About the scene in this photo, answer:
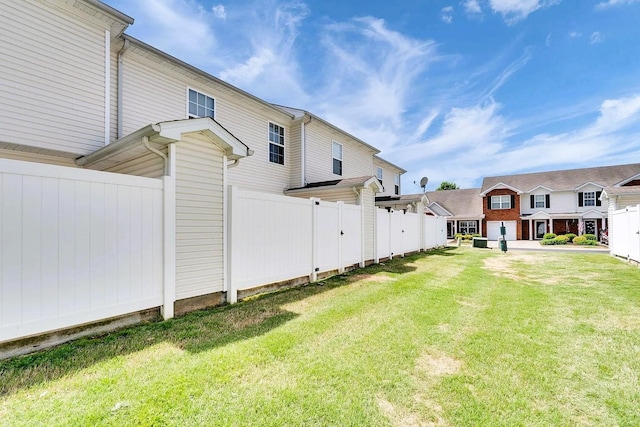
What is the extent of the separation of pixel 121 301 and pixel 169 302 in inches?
27.6

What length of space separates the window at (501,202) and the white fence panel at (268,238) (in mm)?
28745

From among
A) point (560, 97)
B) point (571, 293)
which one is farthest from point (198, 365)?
point (560, 97)

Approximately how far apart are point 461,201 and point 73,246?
1399 inches

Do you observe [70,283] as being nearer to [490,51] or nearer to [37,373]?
[37,373]

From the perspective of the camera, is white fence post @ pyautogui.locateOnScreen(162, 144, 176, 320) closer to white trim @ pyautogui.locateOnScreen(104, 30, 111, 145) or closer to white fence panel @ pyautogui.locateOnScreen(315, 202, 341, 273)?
white trim @ pyautogui.locateOnScreen(104, 30, 111, 145)

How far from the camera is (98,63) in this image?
641 centimetres

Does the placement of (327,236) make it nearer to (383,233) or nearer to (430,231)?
(383,233)

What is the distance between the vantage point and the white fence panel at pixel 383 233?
434 inches

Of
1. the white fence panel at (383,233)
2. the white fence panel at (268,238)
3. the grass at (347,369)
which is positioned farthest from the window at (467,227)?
the white fence panel at (268,238)

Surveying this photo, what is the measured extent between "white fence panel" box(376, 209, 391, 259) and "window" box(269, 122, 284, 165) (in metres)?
4.52

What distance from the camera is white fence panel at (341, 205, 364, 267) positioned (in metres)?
8.97

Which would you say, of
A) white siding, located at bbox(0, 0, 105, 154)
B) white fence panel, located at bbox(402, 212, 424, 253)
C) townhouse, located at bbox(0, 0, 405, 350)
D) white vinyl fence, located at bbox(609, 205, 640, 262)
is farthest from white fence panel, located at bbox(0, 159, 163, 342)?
white vinyl fence, located at bbox(609, 205, 640, 262)

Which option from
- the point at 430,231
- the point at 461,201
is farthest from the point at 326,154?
the point at 461,201

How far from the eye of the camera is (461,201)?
A: 108ft
